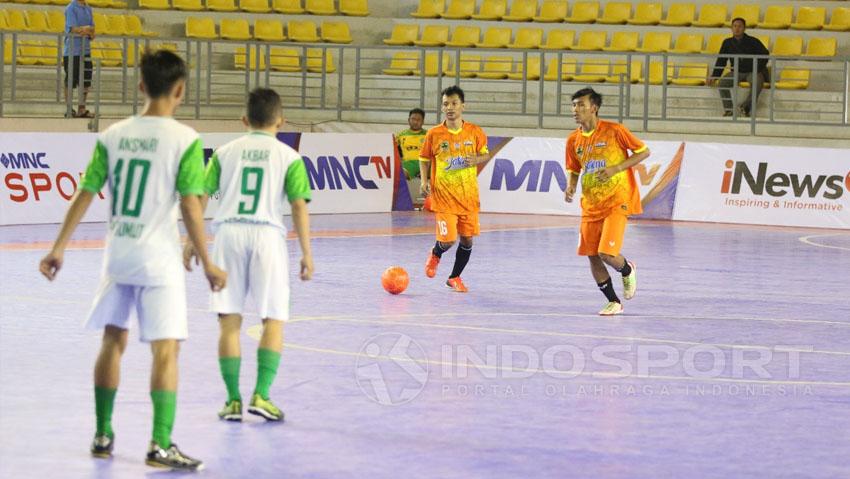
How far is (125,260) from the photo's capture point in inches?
266

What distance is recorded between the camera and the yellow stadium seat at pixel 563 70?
87.7 feet

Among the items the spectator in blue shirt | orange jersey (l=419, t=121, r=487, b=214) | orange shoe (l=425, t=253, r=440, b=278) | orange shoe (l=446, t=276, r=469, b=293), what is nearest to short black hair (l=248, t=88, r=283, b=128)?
orange shoe (l=446, t=276, r=469, b=293)

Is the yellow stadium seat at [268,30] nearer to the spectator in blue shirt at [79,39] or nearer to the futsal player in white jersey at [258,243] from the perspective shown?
the spectator in blue shirt at [79,39]

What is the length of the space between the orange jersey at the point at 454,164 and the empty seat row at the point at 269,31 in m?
14.0

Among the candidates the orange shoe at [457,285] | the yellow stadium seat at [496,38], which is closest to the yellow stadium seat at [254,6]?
the yellow stadium seat at [496,38]

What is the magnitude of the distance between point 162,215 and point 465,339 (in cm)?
478

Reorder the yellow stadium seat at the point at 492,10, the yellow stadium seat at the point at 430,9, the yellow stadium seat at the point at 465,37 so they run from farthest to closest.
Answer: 1. the yellow stadium seat at the point at 430,9
2. the yellow stadium seat at the point at 492,10
3. the yellow stadium seat at the point at 465,37

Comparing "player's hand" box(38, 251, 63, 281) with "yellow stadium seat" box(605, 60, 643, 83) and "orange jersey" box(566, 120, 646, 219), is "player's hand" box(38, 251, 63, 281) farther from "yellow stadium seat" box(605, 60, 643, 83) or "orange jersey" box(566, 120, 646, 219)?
"yellow stadium seat" box(605, 60, 643, 83)

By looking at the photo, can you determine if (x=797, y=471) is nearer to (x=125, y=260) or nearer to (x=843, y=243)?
(x=125, y=260)

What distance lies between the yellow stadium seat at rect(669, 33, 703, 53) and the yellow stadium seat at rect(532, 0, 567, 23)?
100 inches

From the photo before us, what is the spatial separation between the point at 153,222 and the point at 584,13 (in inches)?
897

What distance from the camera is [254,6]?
2888cm

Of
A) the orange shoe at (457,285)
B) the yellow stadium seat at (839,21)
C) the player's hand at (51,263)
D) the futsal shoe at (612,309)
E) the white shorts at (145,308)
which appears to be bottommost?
the orange shoe at (457,285)

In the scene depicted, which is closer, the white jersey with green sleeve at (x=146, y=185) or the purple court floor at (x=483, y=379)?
the white jersey with green sleeve at (x=146, y=185)
